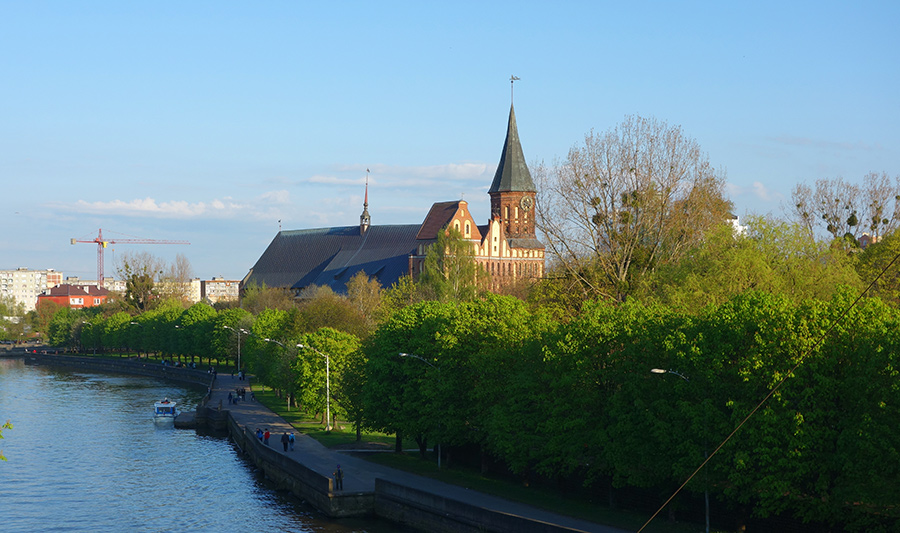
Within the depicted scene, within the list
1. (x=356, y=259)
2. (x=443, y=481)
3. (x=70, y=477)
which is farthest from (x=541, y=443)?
(x=356, y=259)

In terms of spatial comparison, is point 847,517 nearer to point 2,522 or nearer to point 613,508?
point 613,508

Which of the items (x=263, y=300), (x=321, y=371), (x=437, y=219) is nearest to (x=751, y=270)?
(x=321, y=371)

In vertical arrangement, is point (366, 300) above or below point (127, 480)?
above

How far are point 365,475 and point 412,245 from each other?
11243 centimetres

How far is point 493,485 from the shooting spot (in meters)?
48.4

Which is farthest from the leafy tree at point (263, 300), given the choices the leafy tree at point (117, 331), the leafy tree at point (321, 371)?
the leafy tree at point (321, 371)

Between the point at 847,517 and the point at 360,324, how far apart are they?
2749 inches

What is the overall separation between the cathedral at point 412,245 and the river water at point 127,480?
47123 millimetres

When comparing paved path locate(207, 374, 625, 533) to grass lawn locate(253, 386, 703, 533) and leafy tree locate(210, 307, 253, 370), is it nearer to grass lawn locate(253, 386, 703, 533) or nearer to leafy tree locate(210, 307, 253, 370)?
grass lawn locate(253, 386, 703, 533)

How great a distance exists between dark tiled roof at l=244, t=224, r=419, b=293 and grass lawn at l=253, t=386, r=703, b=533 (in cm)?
8491

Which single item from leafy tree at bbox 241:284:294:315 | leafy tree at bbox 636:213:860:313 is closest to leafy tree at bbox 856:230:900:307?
leafy tree at bbox 636:213:860:313

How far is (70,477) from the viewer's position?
59.1 metres

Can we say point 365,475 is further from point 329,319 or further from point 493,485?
point 329,319

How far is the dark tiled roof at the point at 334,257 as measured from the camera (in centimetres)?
16238
